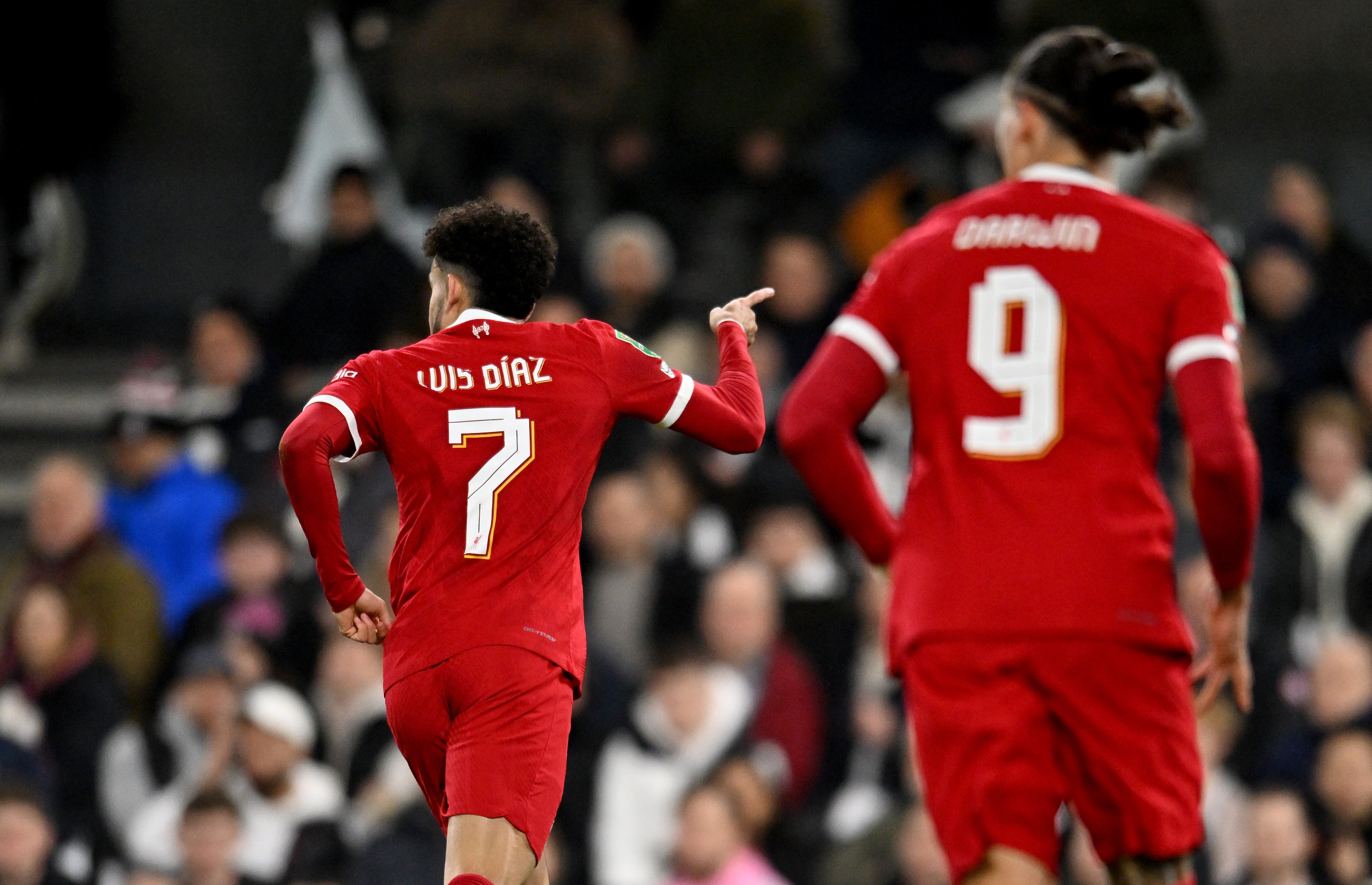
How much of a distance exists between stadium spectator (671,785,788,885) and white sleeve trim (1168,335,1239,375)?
4250mm

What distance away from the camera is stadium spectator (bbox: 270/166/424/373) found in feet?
33.0

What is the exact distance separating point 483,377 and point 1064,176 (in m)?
1.31

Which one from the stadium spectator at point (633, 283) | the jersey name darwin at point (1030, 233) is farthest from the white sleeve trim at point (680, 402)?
the stadium spectator at point (633, 283)

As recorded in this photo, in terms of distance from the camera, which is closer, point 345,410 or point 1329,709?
point 345,410

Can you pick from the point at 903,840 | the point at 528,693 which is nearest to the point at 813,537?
the point at 903,840

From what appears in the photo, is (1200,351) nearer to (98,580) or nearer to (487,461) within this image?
(487,461)

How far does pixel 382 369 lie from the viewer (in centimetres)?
439

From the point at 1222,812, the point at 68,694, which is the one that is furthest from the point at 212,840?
the point at 1222,812

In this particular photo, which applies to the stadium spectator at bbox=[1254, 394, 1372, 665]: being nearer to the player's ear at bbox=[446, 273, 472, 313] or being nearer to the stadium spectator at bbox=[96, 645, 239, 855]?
the stadium spectator at bbox=[96, 645, 239, 855]

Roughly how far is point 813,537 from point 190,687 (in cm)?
279

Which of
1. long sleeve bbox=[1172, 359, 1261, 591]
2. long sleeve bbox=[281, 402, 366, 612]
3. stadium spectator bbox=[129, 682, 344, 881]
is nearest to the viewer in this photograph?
long sleeve bbox=[1172, 359, 1261, 591]

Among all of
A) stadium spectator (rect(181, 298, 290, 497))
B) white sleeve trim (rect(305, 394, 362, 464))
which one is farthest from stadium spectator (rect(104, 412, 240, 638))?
white sleeve trim (rect(305, 394, 362, 464))

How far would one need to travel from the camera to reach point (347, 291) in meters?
10.2

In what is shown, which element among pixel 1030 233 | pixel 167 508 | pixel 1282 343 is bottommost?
pixel 167 508
